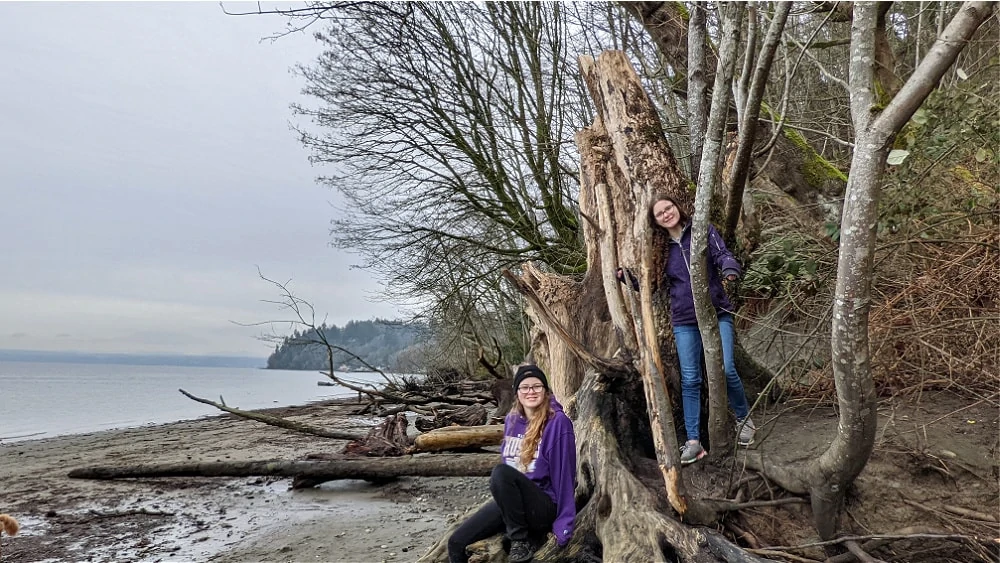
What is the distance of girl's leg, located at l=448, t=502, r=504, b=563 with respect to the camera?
3.66 m

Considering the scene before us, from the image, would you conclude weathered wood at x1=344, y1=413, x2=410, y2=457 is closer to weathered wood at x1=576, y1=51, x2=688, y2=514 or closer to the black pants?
weathered wood at x1=576, y1=51, x2=688, y2=514

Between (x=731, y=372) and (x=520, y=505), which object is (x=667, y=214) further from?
(x=520, y=505)

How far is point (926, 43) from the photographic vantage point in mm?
8836

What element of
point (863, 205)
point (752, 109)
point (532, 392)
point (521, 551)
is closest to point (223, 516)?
point (521, 551)

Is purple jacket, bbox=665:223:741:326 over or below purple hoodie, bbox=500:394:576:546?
over

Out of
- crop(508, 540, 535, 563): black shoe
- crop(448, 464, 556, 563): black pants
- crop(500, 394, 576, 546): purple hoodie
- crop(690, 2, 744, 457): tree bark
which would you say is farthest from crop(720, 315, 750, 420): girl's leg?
crop(508, 540, 535, 563): black shoe

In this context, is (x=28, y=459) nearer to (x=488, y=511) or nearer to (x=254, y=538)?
(x=254, y=538)

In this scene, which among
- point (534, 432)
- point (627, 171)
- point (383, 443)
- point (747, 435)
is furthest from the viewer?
point (383, 443)

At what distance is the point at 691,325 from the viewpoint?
4199mm

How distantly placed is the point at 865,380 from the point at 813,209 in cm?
564

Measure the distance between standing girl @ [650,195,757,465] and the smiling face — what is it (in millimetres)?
1173

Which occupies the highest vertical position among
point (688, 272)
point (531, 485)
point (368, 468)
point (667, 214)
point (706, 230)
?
point (667, 214)

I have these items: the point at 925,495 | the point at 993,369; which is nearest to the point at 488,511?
the point at 925,495

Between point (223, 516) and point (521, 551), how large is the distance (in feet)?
13.0
